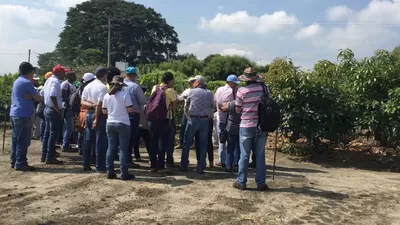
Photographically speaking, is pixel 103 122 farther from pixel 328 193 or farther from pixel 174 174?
pixel 328 193

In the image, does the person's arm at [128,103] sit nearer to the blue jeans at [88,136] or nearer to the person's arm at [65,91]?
the blue jeans at [88,136]

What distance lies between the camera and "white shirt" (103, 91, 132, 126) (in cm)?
671

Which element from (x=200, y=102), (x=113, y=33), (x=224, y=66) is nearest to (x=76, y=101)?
(x=200, y=102)

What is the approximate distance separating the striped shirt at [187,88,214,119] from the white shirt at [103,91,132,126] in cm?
113

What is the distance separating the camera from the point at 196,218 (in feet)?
16.5

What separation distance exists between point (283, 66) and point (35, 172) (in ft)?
20.6

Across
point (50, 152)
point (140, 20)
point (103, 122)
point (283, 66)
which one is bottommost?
point (50, 152)

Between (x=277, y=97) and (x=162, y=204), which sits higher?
(x=277, y=97)

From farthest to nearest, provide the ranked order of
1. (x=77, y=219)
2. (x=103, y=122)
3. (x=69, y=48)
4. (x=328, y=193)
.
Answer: (x=69, y=48) < (x=103, y=122) < (x=328, y=193) < (x=77, y=219)

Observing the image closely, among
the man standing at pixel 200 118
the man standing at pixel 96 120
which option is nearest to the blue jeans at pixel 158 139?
the man standing at pixel 200 118

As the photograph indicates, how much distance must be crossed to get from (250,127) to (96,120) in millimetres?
2514

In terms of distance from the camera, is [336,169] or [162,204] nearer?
[162,204]

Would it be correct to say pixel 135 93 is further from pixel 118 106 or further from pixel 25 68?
pixel 25 68

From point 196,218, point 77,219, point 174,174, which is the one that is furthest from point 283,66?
point 77,219
